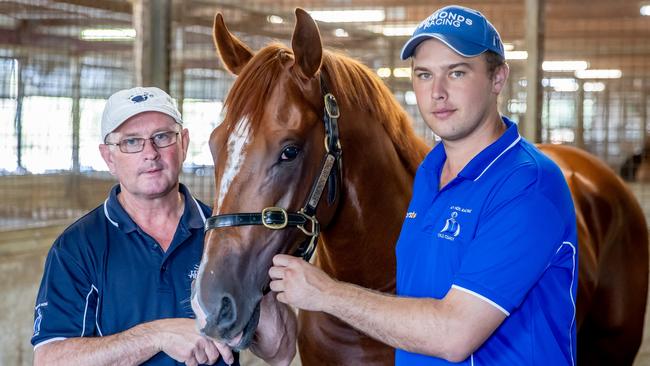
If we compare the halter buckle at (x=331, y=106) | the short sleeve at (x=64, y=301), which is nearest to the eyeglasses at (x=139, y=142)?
the short sleeve at (x=64, y=301)

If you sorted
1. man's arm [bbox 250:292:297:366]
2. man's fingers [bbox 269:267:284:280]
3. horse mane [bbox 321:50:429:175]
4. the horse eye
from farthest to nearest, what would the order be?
horse mane [bbox 321:50:429:175] → man's arm [bbox 250:292:297:366] → the horse eye → man's fingers [bbox 269:267:284:280]

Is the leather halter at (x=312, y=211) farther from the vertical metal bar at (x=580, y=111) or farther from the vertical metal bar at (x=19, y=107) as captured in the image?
the vertical metal bar at (x=580, y=111)

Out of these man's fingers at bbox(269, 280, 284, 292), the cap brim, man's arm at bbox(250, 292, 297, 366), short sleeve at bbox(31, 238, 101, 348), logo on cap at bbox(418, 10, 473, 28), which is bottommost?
man's arm at bbox(250, 292, 297, 366)

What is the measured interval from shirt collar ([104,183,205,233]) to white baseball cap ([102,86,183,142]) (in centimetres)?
16

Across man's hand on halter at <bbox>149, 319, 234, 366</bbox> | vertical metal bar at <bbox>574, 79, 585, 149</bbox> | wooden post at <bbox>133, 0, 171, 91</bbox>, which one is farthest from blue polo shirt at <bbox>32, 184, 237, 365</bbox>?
vertical metal bar at <bbox>574, 79, 585, 149</bbox>

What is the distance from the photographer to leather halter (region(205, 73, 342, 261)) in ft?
5.56

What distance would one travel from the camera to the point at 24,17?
4.27m

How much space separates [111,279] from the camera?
1810 mm

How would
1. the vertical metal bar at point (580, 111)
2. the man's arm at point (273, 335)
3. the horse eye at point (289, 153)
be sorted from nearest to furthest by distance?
the horse eye at point (289, 153) < the man's arm at point (273, 335) < the vertical metal bar at point (580, 111)

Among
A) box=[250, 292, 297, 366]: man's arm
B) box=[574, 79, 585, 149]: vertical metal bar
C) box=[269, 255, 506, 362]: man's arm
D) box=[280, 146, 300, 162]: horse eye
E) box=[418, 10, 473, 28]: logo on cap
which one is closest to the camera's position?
box=[269, 255, 506, 362]: man's arm

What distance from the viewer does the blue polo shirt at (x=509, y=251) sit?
4.73 feet

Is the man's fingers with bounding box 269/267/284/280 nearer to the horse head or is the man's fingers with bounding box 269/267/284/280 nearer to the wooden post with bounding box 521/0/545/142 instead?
the horse head

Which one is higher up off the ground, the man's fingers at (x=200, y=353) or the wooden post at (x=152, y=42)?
the wooden post at (x=152, y=42)

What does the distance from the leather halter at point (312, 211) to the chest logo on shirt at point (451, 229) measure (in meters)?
0.38
